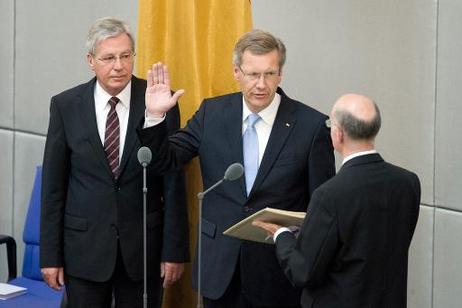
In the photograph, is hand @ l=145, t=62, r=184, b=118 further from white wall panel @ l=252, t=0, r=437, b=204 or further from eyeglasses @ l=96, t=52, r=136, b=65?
white wall panel @ l=252, t=0, r=437, b=204

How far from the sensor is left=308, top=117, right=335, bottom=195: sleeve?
3.71m

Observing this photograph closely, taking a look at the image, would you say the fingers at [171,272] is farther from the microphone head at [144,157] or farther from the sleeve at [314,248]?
the sleeve at [314,248]

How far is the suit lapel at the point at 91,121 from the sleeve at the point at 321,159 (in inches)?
33.6

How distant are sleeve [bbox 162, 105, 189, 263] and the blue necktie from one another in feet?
1.30

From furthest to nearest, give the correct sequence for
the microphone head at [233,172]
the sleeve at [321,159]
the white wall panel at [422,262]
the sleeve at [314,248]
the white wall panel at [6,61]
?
the white wall panel at [6,61], the white wall panel at [422,262], the sleeve at [321,159], the microphone head at [233,172], the sleeve at [314,248]

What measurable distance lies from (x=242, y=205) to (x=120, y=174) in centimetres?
58

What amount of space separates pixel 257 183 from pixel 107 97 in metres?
0.81

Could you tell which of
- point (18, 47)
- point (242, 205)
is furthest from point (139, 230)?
point (18, 47)

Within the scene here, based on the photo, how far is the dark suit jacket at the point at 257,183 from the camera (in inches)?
147

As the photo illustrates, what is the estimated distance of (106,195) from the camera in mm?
4094

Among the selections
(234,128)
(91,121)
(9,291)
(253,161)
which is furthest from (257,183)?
(9,291)

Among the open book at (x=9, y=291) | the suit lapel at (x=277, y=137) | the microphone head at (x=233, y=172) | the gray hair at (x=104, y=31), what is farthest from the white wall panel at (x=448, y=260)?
the open book at (x=9, y=291)

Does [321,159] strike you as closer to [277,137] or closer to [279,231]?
[277,137]

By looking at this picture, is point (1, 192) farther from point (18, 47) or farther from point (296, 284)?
point (296, 284)
